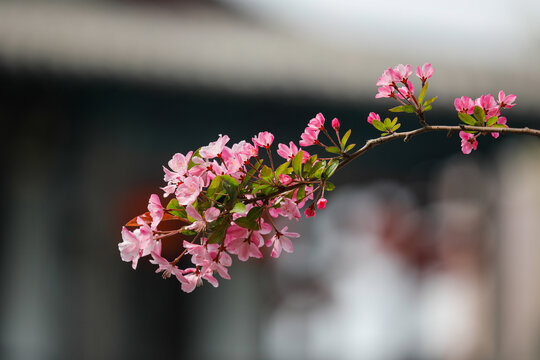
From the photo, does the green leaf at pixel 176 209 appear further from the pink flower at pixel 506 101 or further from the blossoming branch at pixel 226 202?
the pink flower at pixel 506 101

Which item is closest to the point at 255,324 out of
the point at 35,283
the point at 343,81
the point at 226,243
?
the point at 35,283

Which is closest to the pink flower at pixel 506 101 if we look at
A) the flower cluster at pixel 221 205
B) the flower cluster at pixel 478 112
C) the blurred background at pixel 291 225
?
the flower cluster at pixel 478 112

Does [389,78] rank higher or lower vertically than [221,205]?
higher

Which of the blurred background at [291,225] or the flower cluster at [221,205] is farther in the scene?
the blurred background at [291,225]

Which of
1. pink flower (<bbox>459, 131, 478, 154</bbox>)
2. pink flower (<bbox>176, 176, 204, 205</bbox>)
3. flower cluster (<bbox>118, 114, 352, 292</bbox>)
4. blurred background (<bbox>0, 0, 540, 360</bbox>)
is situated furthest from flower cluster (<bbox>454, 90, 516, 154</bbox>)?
blurred background (<bbox>0, 0, 540, 360</bbox>)

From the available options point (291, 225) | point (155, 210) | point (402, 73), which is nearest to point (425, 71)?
point (402, 73)

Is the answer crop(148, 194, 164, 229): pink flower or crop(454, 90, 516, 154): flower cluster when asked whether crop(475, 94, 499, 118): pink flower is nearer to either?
crop(454, 90, 516, 154): flower cluster

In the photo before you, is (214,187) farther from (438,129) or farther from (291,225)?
(291,225)
